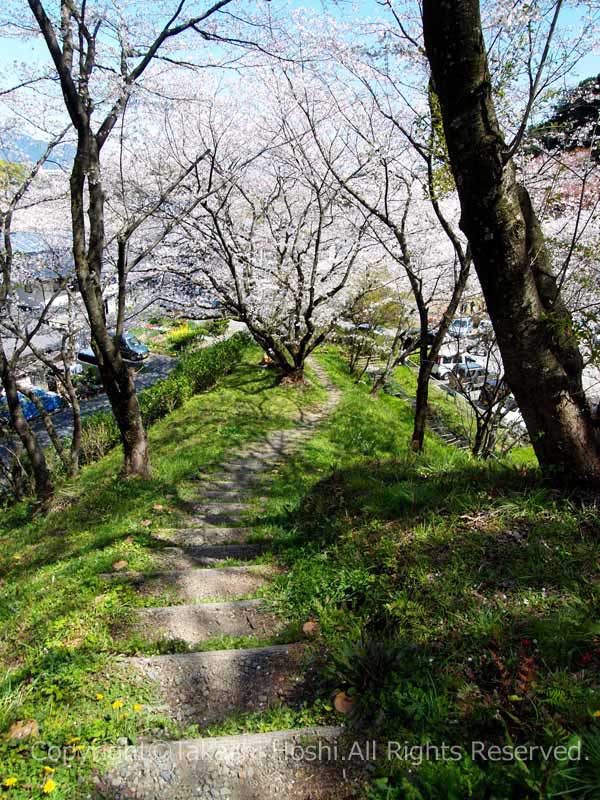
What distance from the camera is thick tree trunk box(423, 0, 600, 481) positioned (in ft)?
9.11

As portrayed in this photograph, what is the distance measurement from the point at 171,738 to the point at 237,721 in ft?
0.93

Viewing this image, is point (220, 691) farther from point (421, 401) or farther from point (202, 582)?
point (421, 401)

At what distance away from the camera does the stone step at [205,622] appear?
284cm

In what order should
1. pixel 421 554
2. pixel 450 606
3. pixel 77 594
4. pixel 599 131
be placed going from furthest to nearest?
pixel 599 131 < pixel 77 594 < pixel 421 554 < pixel 450 606

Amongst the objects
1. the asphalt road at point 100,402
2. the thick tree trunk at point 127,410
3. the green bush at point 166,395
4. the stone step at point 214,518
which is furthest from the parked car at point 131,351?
the stone step at point 214,518

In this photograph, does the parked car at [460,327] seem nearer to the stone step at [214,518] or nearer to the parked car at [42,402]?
the stone step at [214,518]

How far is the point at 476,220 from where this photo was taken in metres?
3.01

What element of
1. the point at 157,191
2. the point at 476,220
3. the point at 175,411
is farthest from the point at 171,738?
the point at 157,191

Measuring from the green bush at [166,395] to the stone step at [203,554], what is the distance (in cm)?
698

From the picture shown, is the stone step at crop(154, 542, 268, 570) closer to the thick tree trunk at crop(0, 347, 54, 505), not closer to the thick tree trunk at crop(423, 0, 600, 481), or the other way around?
the thick tree trunk at crop(423, 0, 600, 481)

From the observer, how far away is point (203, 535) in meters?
4.53

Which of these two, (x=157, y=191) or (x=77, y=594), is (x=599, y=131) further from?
(x=77, y=594)

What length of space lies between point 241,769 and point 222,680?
1.83 ft

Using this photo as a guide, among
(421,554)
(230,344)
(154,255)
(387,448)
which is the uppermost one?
(154,255)
